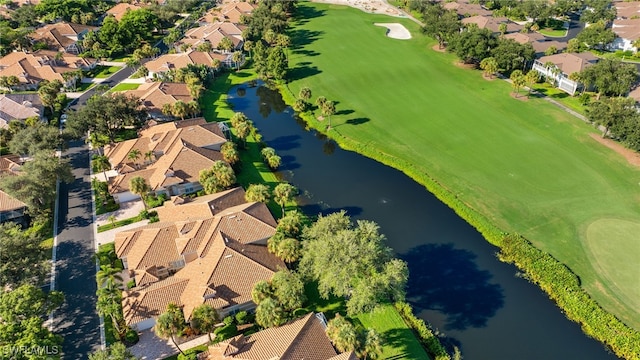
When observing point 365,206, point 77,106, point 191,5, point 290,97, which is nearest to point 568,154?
point 365,206

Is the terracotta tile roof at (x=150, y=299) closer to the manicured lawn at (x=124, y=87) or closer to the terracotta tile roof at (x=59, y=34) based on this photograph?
the manicured lawn at (x=124, y=87)

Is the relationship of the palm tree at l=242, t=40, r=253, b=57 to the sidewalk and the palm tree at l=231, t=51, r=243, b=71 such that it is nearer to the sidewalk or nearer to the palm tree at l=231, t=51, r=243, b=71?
the palm tree at l=231, t=51, r=243, b=71

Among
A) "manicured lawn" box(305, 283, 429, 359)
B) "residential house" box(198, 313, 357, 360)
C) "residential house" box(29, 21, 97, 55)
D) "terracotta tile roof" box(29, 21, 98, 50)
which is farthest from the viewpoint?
"terracotta tile roof" box(29, 21, 98, 50)

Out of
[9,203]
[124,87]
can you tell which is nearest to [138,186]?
[9,203]

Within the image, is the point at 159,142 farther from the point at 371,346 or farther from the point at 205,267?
the point at 371,346

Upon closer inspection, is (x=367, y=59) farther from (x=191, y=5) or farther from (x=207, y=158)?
(x=191, y=5)

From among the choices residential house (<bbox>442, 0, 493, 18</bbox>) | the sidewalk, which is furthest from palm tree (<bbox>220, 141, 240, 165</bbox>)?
residential house (<bbox>442, 0, 493, 18</bbox>)
